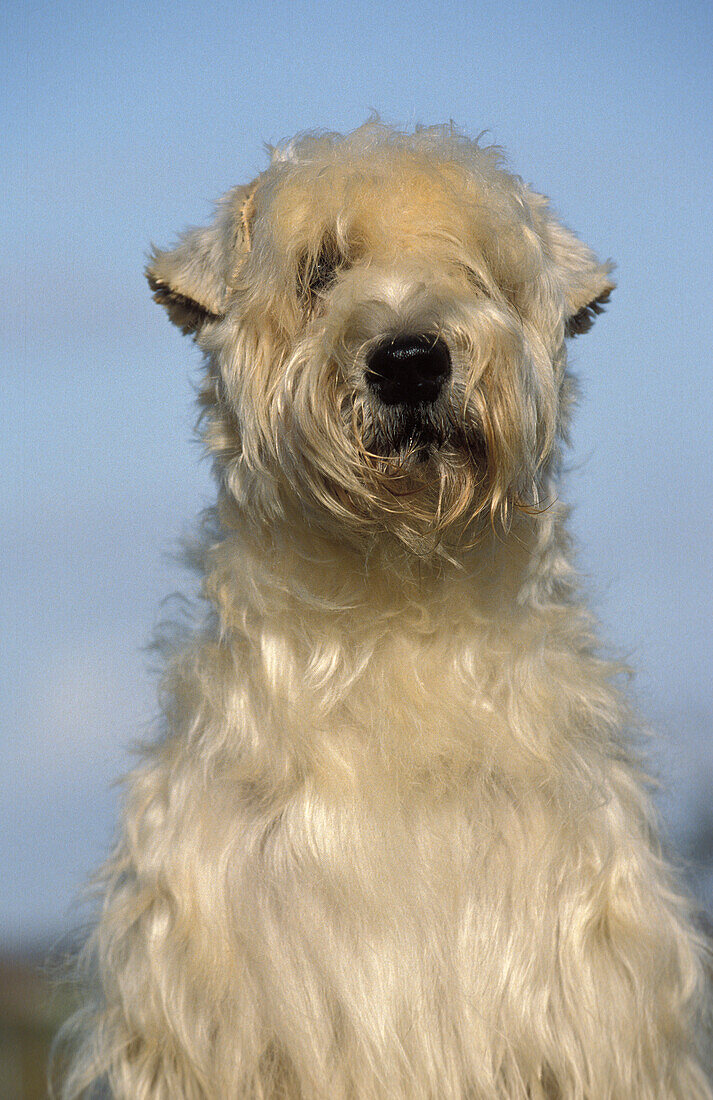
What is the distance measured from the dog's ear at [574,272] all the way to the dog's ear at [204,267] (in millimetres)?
1058

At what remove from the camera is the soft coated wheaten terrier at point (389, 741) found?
3322 mm

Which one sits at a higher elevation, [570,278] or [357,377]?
[570,278]

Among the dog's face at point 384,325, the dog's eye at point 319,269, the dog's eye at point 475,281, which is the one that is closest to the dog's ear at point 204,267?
the dog's face at point 384,325

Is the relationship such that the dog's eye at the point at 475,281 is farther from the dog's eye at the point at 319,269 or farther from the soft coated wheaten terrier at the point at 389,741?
the dog's eye at the point at 319,269

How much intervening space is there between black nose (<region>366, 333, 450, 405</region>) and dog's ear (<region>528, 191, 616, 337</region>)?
91cm

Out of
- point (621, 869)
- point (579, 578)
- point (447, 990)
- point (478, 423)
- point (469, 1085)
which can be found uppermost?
point (478, 423)

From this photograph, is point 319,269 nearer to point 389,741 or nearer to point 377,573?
point 377,573

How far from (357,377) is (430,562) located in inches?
26.5

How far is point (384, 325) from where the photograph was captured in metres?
3.27

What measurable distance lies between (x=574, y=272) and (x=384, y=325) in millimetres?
1129

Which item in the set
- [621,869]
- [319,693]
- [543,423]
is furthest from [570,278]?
[621,869]

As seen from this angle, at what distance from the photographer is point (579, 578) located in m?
3.89

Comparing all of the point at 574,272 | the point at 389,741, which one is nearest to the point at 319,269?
the point at 574,272

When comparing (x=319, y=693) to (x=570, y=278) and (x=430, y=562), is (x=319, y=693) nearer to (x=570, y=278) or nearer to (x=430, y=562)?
(x=430, y=562)
